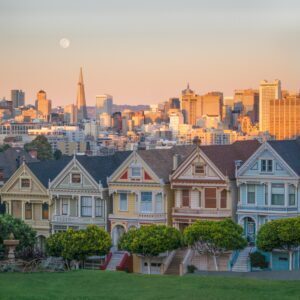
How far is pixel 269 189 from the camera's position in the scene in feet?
168

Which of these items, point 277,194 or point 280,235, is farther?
point 277,194

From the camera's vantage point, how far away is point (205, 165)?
172 feet

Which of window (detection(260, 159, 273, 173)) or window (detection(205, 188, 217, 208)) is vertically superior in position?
window (detection(260, 159, 273, 173))

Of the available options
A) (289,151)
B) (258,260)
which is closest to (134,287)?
(258,260)

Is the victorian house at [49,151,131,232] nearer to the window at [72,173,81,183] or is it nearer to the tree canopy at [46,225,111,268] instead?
the window at [72,173,81,183]

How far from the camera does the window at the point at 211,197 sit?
5225 cm

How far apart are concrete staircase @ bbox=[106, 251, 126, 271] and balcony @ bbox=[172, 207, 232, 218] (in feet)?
10.4

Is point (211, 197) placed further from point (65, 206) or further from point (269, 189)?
point (65, 206)

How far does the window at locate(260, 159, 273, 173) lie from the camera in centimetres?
5106

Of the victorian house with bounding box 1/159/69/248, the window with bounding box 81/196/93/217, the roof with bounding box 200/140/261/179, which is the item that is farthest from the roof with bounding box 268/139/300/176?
the victorian house with bounding box 1/159/69/248

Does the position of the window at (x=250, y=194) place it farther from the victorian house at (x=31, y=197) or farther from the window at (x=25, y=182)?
the window at (x=25, y=182)

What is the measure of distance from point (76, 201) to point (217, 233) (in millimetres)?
9609

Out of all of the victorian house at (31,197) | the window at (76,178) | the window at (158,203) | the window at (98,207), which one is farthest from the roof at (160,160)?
the victorian house at (31,197)

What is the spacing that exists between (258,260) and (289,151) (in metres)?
5.53
